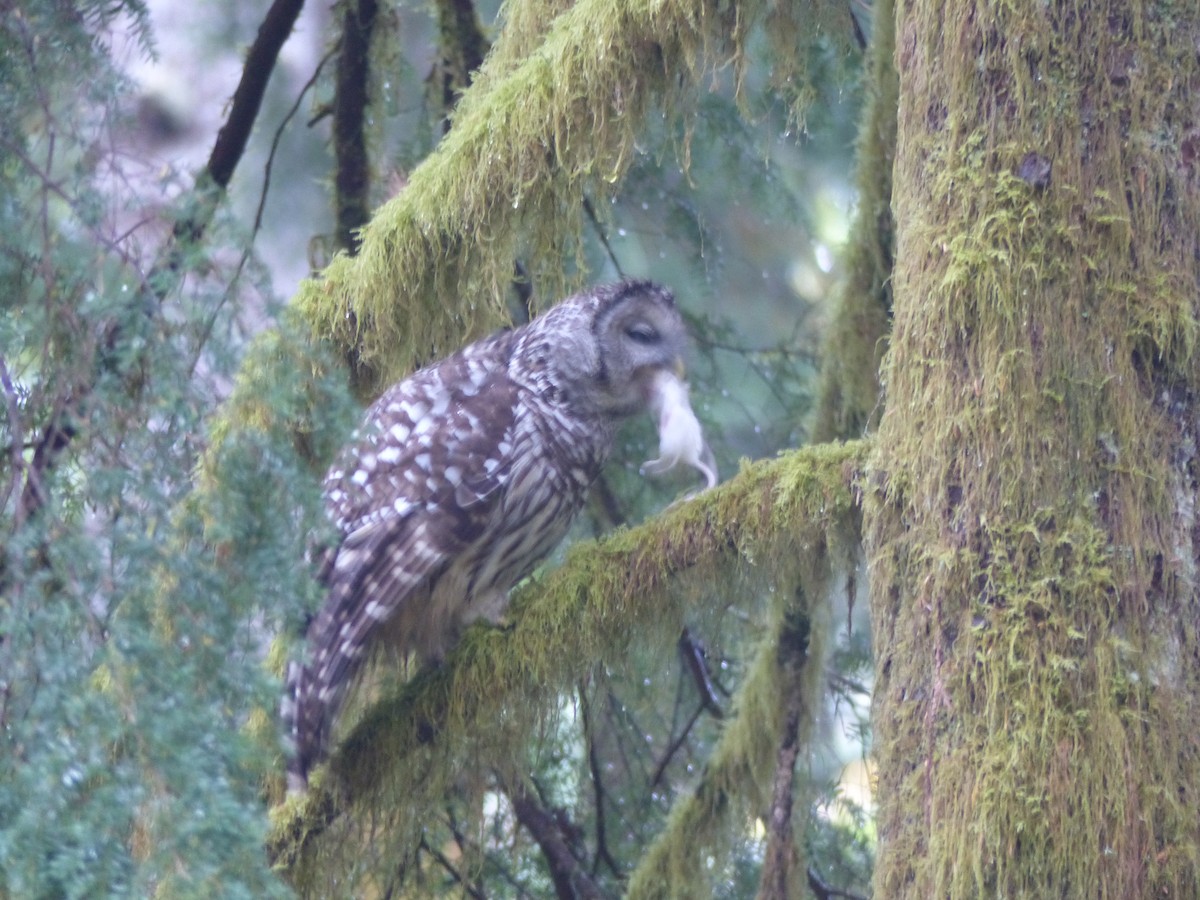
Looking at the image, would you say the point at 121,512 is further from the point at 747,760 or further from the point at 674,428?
the point at 747,760

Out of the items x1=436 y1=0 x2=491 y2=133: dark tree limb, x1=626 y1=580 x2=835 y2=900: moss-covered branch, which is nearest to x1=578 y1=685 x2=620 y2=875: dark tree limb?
x1=626 y1=580 x2=835 y2=900: moss-covered branch

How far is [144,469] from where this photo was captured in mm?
1976

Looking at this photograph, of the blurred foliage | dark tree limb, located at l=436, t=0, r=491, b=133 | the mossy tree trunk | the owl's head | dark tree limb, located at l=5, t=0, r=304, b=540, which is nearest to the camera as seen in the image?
the blurred foliage

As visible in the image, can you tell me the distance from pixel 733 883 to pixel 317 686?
180 centimetres

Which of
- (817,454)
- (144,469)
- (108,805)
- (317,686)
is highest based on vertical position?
(817,454)

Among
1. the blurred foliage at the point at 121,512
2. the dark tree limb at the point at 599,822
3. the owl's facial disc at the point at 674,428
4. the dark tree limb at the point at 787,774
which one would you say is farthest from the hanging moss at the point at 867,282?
the blurred foliage at the point at 121,512

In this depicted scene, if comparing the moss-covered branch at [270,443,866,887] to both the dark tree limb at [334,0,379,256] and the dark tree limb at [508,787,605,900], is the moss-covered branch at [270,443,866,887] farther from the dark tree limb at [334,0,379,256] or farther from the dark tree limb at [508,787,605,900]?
the dark tree limb at [334,0,379,256]

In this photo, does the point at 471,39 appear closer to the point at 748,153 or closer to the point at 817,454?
the point at 748,153

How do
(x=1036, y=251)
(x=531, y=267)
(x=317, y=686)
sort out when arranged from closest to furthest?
1. (x=1036, y=251)
2. (x=317, y=686)
3. (x=531, y=267)

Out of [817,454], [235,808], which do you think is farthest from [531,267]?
[235,808]

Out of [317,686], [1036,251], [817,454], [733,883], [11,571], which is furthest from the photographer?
[733,883]

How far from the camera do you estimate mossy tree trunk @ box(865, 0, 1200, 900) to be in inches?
89.2

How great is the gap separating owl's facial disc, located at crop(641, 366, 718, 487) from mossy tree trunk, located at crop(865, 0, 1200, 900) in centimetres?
91

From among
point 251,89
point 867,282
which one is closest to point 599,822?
point 867,282
